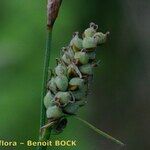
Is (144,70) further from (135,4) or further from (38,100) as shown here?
(38,100)

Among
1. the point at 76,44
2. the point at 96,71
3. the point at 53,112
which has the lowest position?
the point at 96,71

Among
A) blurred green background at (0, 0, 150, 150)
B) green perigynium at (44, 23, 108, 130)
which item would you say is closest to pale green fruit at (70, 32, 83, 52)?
green perigynium at (44, 23, 108, 130)

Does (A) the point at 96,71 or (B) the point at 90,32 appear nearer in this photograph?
(B) the point at 90,32

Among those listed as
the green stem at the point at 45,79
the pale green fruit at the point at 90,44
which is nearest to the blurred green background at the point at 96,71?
the green stem at the point at 45,79

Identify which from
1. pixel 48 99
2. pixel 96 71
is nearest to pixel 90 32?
pixel 48 99

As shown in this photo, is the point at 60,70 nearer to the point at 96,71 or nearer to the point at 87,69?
the point at 87,69

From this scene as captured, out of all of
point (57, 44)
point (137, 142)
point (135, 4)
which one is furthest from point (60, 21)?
point (137, 142)

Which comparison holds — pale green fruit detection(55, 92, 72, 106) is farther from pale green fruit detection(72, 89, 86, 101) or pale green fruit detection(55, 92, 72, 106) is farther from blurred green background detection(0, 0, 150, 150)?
blurred green background detection(0, 0, 150, 150)
